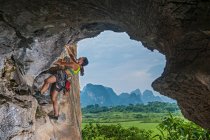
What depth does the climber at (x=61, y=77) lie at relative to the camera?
12.0 m

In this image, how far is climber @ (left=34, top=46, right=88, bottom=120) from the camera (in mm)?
12031

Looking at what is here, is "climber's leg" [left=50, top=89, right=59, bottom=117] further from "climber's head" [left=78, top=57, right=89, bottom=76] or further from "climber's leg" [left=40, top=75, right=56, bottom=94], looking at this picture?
"climber's head" [left=78, top=57, right=89, bottom=76]

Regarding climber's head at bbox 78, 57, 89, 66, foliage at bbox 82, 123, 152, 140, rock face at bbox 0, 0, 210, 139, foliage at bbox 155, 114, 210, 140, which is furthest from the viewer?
foliage at bbox 82, 123, 152, 140

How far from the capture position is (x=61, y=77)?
12344 millimetres

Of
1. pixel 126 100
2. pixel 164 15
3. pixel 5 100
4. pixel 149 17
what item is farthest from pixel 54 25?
pixel 126 100

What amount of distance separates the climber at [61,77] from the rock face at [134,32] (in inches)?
32.0

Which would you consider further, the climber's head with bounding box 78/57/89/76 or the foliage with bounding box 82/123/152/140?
the foliage with bounding box 82/123/152/140

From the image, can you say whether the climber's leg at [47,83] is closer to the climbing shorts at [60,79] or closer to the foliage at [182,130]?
the climbing shorts at [60,79]

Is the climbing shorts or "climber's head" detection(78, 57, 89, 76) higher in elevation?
"climber's head" detection(78, 57, 89, 76)

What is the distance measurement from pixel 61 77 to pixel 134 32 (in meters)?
4.38

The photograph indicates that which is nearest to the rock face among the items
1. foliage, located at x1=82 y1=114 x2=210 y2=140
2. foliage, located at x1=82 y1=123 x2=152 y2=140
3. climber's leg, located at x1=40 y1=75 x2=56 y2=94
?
climber's leg, located at x1=40 y1=75 x2=56 y2=94

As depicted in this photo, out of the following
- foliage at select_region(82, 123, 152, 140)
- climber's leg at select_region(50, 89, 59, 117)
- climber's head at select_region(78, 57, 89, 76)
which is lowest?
foliage at select_region(82, 123, 152, 140)

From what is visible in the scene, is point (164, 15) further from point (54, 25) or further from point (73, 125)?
point (73, 125)

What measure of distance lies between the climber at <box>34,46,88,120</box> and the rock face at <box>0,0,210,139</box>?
813mm
